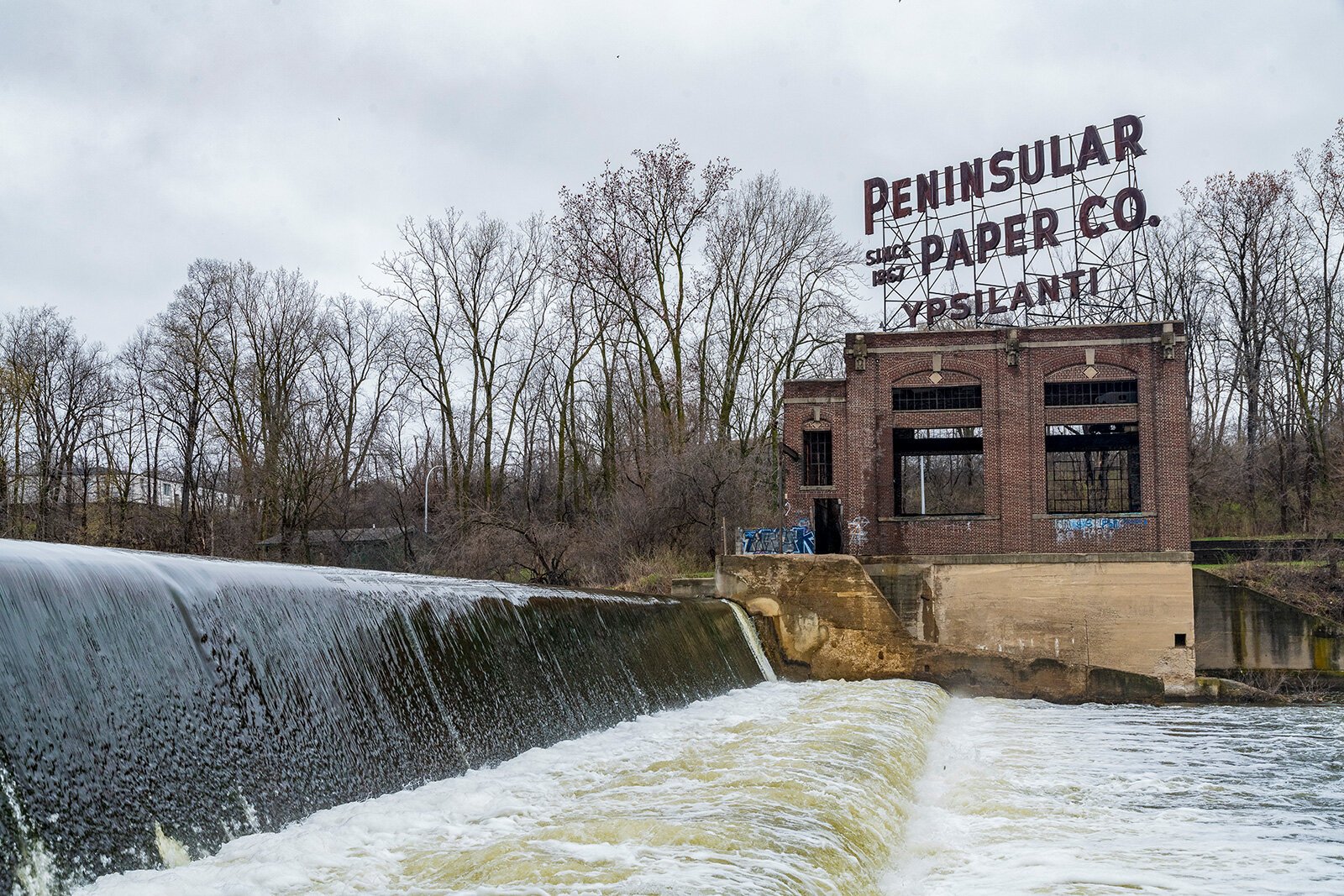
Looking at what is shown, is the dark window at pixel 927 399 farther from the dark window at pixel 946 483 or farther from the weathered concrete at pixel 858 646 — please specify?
the dark window at pixel 946 483

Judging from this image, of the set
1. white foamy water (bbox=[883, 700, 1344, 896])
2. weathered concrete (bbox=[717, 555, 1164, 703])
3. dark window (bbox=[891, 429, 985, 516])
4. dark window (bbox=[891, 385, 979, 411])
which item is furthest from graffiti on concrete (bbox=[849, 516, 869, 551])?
dark window (bbox=[891, 429, 985, 516])

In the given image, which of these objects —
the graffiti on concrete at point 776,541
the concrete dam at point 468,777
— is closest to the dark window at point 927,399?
the graffiti on concrete at point 776,541

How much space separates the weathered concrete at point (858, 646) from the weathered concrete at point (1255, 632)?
3.82m

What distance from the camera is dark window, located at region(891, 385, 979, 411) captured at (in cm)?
2695

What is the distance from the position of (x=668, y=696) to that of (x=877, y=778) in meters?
4.70

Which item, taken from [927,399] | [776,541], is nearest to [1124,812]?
[776,541]

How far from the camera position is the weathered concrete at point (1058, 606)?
23.6 meters

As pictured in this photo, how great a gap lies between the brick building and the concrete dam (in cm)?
1195

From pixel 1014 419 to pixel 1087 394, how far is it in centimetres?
181

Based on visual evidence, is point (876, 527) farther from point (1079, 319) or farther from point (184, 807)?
point (184, 807)

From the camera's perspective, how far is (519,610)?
11.4m

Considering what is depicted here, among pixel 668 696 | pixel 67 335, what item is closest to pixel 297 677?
pixel 668 696

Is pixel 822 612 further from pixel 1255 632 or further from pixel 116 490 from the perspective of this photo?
pixel 116 490

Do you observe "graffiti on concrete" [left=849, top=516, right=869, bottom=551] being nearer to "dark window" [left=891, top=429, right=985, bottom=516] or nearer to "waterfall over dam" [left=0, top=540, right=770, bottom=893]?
"waterfall over dam" [left=0, top=540, right=770, bottom=893]
